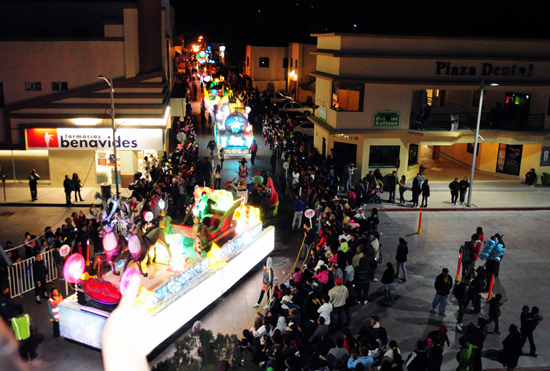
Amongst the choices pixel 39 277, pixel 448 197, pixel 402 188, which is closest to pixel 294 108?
pixel 448 197

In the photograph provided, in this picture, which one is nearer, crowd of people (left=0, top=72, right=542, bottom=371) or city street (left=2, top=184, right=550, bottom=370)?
crowd of people (left=0, top=72, right=542, bottom=371)

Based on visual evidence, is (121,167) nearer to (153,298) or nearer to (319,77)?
(319,77)

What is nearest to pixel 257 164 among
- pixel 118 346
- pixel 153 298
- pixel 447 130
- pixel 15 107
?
pixel 447 130

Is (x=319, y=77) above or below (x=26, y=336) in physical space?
above

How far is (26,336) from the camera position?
11906mm

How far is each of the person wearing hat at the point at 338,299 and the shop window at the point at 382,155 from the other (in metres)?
15.8

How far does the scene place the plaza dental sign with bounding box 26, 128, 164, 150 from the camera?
25.0 metres

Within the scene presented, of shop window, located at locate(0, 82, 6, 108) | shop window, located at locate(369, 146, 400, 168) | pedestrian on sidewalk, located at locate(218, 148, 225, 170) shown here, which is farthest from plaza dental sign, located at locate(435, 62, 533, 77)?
shop window, located at locate(0, 82, 6, 108)

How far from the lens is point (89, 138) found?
82.2ft

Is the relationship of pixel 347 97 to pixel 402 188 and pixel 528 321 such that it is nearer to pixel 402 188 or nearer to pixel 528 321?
pixel 402 188

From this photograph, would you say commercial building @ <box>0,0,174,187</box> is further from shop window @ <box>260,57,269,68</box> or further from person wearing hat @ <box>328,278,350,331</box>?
shop window @ <box>260,57,269,68</box>

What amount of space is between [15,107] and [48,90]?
1712 mm

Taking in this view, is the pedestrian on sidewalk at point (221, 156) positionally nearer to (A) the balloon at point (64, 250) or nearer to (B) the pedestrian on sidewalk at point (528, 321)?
(A) the balloon at point (64, 250)

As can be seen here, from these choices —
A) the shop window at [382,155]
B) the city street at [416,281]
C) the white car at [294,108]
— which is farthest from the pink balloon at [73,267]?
the white car at [294,108]
